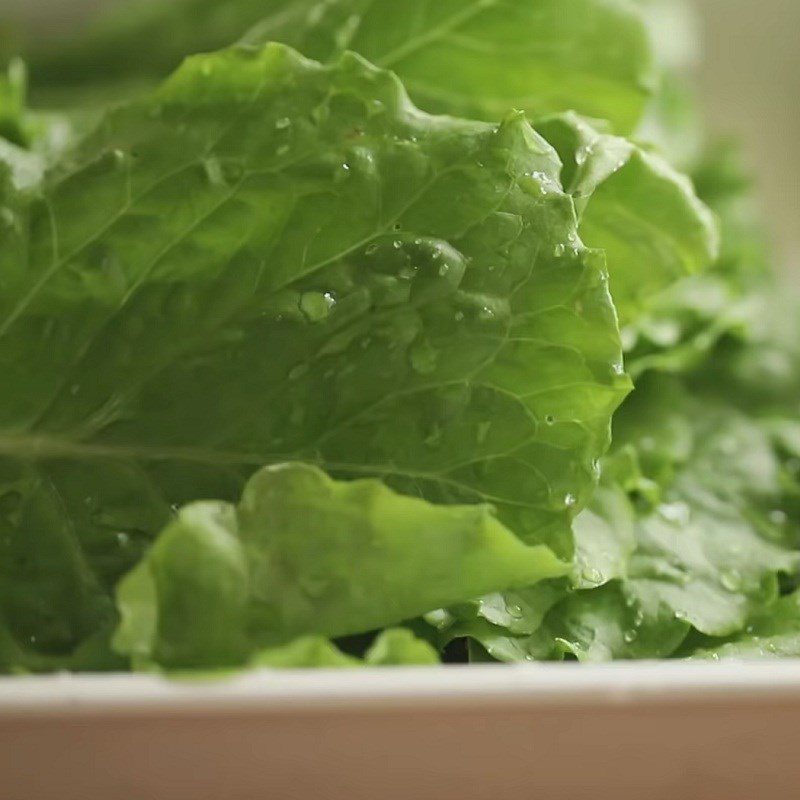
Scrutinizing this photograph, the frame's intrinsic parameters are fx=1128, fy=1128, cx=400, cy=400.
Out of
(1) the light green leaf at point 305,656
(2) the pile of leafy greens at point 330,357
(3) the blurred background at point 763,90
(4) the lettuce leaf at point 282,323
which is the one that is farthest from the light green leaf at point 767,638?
(3) the blurred background at point 763,90

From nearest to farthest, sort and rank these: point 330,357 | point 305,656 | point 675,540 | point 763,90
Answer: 1. point 305,656
2. point 330,357
3. point 675,540
4. point 763,90

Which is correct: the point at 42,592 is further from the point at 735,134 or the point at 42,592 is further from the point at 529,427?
the point at 735,134

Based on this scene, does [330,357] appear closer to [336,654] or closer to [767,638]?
[336,654]

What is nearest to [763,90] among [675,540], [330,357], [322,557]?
[675,540]

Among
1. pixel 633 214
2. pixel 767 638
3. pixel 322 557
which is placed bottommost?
pixel 767 638

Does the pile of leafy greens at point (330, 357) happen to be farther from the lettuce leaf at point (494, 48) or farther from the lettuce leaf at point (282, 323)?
the lettuce leaf at point (494, 48)

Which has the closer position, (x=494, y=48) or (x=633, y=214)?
(x=633, y=214)
